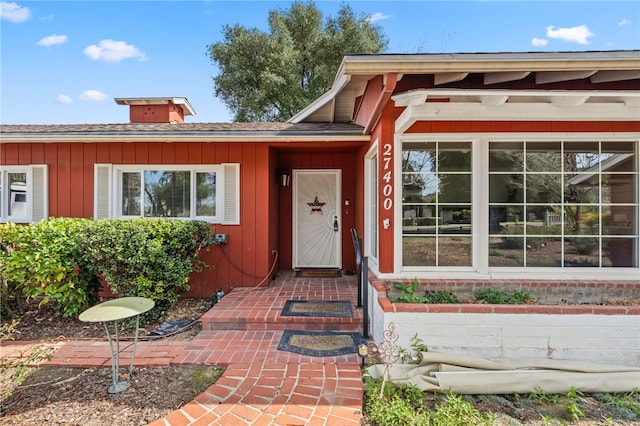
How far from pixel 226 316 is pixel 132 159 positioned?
338 centimetres

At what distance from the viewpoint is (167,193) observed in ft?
18.0

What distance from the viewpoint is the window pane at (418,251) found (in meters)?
3.92

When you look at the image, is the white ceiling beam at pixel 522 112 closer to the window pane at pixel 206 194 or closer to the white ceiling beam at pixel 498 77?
the white ceiling beam at pixel 498 77

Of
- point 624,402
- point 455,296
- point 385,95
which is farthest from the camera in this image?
point 455,296

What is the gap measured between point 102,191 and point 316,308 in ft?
14.0

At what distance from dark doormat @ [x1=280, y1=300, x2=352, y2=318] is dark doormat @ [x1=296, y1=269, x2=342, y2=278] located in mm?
1623

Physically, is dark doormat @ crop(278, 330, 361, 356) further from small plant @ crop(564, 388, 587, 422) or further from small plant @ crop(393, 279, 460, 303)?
small plant @ crop(564, 388, 587, 422)

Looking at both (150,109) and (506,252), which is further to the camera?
(150,109)

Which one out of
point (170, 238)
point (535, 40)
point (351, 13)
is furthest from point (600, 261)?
point (351, 13)

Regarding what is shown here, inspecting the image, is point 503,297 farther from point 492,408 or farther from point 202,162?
point 202,162

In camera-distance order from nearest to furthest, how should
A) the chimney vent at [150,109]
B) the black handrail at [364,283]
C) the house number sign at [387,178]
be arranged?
1. the black handrail at [364,283]
2. the house number sign at [387,178]
3. the chimney vent at [150,109]

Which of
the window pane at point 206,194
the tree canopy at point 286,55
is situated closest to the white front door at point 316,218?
the window pane at point 206,194

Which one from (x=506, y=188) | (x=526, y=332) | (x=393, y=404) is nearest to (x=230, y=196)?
(x=393, y=404)

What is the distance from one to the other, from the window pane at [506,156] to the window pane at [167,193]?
4747mm
